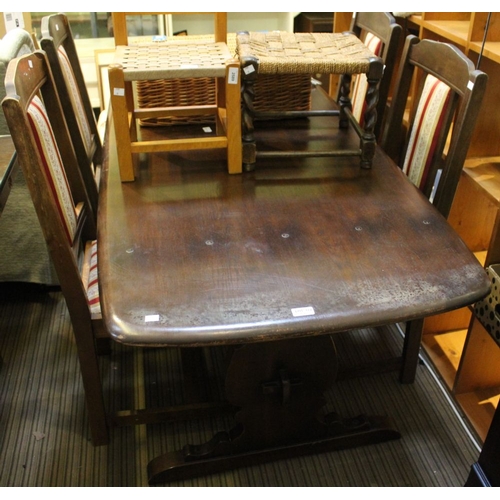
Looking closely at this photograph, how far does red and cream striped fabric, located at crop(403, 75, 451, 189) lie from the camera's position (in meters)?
1.51

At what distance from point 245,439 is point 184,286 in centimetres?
63

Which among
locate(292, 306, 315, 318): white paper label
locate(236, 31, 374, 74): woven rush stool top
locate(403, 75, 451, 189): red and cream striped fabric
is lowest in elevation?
locate(292, 306, 315, 318): white paper label

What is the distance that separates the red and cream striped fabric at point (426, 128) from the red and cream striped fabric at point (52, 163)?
1.03 meters

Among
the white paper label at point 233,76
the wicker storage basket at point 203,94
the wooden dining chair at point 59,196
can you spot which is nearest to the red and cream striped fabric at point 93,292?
the wooden dining chair at point 59,196

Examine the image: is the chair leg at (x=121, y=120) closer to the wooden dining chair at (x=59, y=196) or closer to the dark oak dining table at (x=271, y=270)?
the dark oak dining table at (x=271, y=270)

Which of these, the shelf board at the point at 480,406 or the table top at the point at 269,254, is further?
the shelf board at the point at 480,406

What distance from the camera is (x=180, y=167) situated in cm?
152

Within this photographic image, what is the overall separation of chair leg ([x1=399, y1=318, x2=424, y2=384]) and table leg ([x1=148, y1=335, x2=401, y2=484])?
9.3 inches

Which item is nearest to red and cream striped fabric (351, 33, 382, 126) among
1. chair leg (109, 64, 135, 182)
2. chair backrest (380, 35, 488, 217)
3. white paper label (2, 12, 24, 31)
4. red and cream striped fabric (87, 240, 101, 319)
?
chair backrest (380, 35, 488, 217)

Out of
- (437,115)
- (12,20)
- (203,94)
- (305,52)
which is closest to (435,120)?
(437,115)

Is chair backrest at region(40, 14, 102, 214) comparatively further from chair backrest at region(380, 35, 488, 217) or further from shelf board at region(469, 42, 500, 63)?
shelf board at region(469, 42, 500, 63)

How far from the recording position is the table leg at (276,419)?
4.21 ft

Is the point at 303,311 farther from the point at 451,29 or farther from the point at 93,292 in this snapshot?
the point at 451,29

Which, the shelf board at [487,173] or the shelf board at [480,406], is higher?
the shelf board at [487,173]
